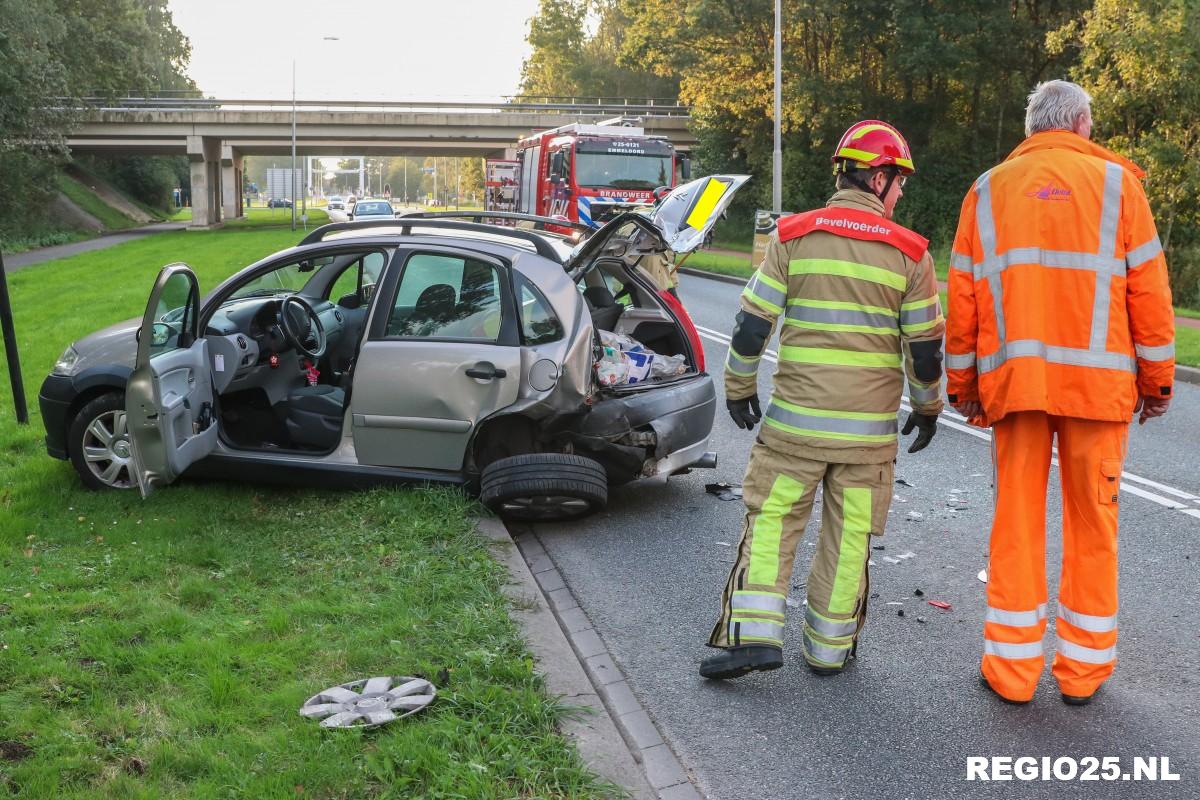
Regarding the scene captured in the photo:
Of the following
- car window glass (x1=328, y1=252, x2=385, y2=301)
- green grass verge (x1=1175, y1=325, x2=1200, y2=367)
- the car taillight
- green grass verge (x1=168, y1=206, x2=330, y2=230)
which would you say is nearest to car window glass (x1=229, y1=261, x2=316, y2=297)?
car window glass (x1=328, y1=252, x2=385, y2=301)

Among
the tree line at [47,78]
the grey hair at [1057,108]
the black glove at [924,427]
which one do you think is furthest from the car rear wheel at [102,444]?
the tree line at [47,78]

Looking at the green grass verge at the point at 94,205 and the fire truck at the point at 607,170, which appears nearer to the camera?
the fire truck at the point at 607,170

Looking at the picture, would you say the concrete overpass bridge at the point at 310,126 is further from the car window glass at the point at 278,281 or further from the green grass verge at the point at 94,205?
the car window glass at the point at 278,281

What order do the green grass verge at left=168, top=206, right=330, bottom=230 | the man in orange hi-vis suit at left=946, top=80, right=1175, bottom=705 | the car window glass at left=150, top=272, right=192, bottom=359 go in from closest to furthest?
the man in orange hi-vis suit at left=946, top=80, right=1175, bottom=705
the car window glass at left=150, top=272, right=192, bottom=359
the green grass verge at left=168, top=206, right=330, bottom=230

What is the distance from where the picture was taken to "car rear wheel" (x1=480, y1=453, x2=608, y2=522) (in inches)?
233

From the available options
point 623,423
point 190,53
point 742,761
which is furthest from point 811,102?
point 190,53

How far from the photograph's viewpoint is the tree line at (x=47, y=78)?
109ft

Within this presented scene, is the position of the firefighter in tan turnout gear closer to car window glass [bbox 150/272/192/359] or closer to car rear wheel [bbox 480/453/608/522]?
car rear wheel [bbox 480/453/608/522]

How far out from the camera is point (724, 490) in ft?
23.4

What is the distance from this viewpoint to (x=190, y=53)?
305 ft

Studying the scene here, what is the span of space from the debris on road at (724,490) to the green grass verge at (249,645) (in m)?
1.63

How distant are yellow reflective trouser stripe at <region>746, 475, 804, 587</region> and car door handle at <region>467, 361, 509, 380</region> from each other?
2.20 meters

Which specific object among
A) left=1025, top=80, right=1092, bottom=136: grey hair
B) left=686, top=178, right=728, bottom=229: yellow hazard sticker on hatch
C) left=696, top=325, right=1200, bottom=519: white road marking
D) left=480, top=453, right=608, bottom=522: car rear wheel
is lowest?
left=696, top=325, right=1200, bottom=519: white road marking

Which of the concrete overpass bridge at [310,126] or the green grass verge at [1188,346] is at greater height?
the concrete overpass bridge at [310,126]
